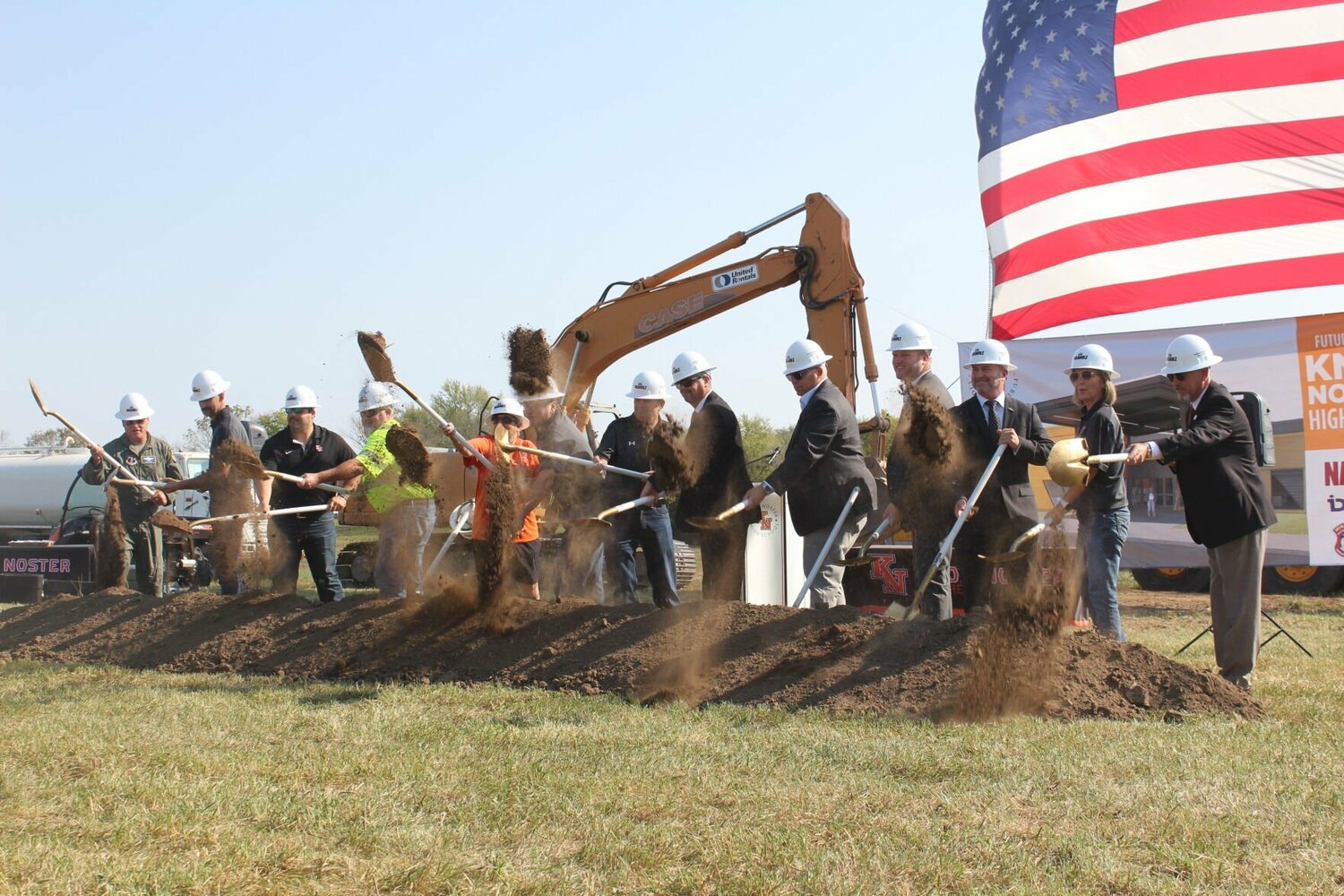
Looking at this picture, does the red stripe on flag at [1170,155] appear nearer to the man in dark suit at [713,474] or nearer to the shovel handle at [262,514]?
the man in dark suit at [713,474]

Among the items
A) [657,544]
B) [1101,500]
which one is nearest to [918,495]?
[1101,500]

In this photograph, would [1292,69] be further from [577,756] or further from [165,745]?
[165,745]

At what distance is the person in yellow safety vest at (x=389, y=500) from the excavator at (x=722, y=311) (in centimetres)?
208

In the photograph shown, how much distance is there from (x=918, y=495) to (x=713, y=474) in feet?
4.31

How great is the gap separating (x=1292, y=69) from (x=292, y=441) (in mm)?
11177

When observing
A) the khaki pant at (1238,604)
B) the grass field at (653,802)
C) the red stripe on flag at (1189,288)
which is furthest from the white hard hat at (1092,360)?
the red stripe on flag at (1189,288)

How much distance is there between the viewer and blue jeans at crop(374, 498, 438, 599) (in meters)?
9.50

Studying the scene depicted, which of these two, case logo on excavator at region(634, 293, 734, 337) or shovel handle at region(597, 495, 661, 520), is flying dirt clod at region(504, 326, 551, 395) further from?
case logo on excavator at region(634, 293, 734, 337)

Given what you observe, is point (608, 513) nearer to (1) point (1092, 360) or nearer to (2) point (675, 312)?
(1) point (1092, 360)

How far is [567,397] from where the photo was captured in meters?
13.1

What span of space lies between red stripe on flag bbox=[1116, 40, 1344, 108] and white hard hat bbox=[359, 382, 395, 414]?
964cm

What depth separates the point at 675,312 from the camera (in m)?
A: 12.9

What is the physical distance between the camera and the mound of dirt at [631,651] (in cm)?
626

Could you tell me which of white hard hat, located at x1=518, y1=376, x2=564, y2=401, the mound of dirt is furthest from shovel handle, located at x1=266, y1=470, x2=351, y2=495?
white hard hat, located at x1=518, y1=376, x2=564, y2=401
